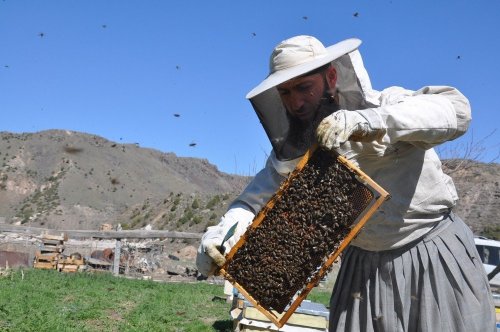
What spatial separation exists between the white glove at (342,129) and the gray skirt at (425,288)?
2.61 ft

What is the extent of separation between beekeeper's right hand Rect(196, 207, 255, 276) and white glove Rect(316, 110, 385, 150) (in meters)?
0.84

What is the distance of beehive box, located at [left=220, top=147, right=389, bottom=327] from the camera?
2.78 meters

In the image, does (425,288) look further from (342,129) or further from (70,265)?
(70,265)

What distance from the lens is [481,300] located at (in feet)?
9.52

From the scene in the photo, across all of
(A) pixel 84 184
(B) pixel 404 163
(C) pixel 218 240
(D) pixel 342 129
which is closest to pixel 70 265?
(C) pixel 218 240

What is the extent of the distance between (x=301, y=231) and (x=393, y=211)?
47cm

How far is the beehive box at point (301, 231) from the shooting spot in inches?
110

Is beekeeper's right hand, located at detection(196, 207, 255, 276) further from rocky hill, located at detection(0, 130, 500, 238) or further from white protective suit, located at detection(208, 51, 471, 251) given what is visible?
rocky hill, located at detection(0, 130, 500, 238)

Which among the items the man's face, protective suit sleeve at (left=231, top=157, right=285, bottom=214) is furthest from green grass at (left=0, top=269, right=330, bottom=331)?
the man's face

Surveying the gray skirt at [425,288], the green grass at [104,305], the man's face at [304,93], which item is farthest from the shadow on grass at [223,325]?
the man's face at [304,93]

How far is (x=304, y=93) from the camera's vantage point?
296 cm

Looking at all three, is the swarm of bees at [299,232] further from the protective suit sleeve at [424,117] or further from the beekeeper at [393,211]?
the protective suit sleeve at [424,117]

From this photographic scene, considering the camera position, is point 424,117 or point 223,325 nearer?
point 424,117

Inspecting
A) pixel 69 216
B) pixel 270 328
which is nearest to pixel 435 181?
pixel 270 328
